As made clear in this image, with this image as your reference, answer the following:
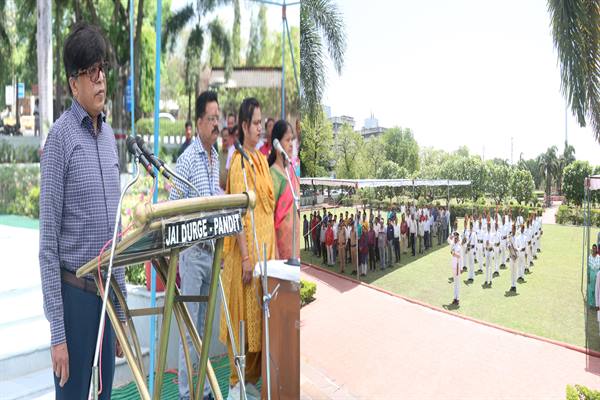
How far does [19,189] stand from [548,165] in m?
2.43

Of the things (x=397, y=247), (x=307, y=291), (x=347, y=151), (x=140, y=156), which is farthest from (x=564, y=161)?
(x=140, y=156)

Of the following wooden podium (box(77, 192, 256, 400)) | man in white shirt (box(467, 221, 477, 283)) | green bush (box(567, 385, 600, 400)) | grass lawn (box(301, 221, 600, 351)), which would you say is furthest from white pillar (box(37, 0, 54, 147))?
green bush (box(567, 385, 600, 400))

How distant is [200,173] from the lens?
8.41ft

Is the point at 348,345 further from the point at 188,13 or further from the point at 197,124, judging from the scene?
the point at 188,13

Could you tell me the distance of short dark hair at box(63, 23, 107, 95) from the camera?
6.13 ft

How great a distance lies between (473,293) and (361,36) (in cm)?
153

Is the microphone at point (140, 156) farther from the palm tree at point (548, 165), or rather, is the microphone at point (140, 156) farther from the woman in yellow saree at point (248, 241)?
the palm tree at point (548, 165)

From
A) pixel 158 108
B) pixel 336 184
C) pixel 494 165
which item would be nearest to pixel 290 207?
pixel 336 184

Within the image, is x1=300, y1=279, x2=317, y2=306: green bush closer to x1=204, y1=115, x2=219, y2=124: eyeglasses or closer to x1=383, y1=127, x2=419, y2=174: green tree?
x1=383, y1=127, x2=419, y2=174: green tree

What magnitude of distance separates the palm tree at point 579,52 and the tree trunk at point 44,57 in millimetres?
2254

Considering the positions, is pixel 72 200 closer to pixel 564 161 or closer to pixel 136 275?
pixel 136 275

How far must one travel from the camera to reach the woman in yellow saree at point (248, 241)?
8.79 ft

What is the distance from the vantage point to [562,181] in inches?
104

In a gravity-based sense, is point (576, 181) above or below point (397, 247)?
above
